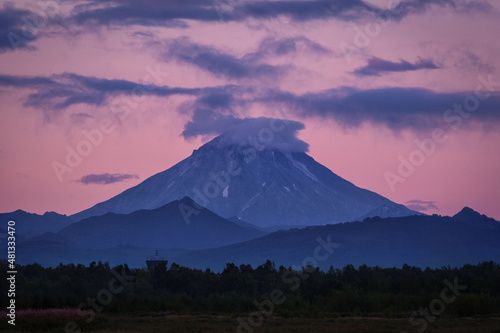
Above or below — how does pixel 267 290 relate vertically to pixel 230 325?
above

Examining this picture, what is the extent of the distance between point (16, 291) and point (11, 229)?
21.2 m

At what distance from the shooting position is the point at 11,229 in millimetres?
55312

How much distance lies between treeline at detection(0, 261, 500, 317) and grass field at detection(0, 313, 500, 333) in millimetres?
6980

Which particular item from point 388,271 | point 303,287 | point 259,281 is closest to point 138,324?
point 303,287

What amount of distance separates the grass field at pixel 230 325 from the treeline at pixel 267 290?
6.98m

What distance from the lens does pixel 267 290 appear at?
3952 inches

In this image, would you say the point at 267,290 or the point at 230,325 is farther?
the point at 267,290

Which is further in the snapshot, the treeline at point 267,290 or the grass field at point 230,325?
the treeline at point 267,290

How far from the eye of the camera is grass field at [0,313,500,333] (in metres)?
56.6

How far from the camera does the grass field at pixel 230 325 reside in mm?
56638

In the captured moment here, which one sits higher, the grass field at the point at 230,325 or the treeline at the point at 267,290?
the treeline at the point at 267,290

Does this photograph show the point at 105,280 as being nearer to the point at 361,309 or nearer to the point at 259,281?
the point at 259,281

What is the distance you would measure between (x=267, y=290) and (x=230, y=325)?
39.2 metres

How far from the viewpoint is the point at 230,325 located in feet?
202
